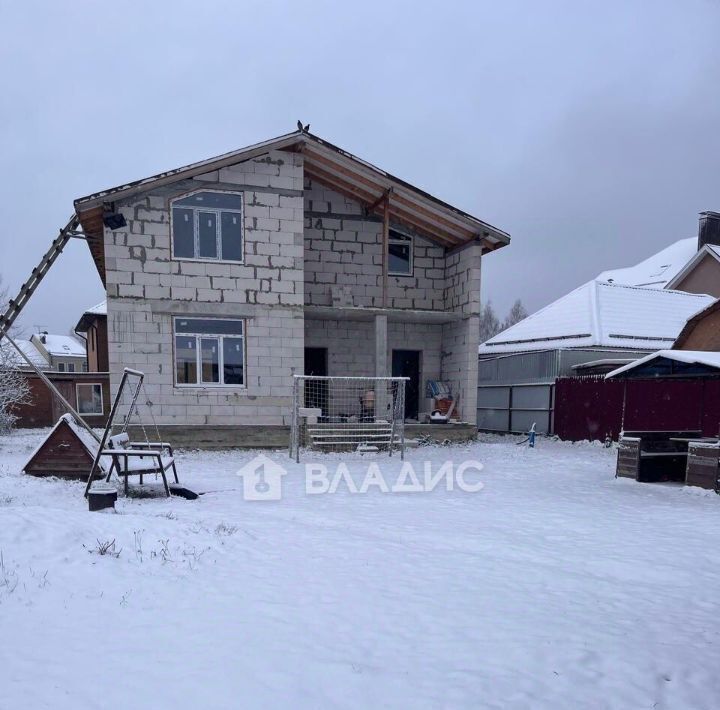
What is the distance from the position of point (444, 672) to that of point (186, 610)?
1.95 m

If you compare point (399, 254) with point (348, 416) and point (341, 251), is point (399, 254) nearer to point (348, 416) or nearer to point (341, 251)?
point (341, 251)

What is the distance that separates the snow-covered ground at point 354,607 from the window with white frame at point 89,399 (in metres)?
17.4

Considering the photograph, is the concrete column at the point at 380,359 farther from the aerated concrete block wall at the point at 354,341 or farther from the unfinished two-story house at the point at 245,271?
the aerated concrete block wall at the point at 354,341

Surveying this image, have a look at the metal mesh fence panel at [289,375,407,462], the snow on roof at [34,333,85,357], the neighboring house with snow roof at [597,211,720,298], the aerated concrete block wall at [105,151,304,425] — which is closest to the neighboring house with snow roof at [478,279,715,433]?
the neighboring house with snow roof at [597,211,720,298]

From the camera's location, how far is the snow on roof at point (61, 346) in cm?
4903

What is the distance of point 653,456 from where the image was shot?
9.02 m

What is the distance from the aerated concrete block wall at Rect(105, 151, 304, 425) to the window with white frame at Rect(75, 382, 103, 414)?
475 inches

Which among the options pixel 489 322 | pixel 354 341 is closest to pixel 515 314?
pixel 489 322

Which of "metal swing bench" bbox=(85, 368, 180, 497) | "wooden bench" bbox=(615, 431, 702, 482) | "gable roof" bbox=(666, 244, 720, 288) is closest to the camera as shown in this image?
"metal swing bench" bbox=(85, 368, 180, 497)

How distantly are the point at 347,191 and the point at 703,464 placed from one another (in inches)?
424

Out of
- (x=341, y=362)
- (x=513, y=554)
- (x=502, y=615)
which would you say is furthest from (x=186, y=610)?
(x=341, y=362)

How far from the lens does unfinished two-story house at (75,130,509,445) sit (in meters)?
11.9

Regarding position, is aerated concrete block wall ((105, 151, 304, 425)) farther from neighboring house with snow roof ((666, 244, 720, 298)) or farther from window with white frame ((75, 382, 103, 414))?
neighboring house with snow roof ((666, 244, 720, 298))

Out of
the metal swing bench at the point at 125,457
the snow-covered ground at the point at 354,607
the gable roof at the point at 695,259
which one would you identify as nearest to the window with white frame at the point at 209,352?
the metal swing bench at the point at 125,457
